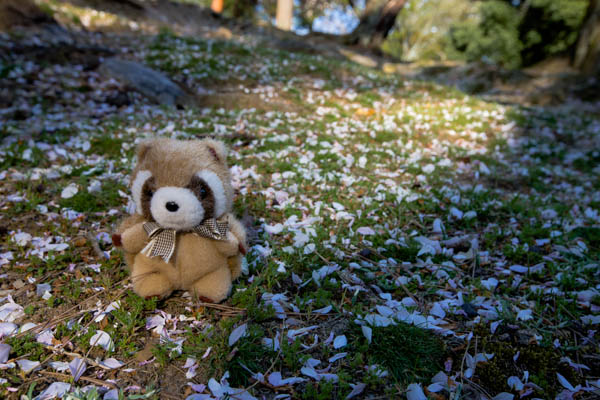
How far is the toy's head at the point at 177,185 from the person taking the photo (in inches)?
80.4

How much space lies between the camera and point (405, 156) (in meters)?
5.99

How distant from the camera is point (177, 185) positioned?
2.12m

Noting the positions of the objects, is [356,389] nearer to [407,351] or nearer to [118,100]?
[407,351]

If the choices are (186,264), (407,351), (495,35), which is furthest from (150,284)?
(495,35)

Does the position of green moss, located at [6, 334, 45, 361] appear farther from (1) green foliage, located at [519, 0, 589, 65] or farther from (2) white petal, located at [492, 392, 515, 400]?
(1) green foliage, located at [519, 0, 589, 65]

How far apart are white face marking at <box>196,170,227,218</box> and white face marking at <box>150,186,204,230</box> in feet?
0.43

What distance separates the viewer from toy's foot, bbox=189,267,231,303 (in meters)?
2.41

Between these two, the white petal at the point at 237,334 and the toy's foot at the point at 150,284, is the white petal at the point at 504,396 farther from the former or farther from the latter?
the toy's foot at the point at 150,284

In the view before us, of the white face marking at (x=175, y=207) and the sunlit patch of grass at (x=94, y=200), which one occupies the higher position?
the white face marking at (x=175, y=207)

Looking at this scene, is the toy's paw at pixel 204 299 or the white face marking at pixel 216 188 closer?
the white face marking at pixel 216 188

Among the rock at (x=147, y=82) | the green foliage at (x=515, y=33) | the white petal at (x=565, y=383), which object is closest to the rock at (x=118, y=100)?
the rock at (x=147, y=82)

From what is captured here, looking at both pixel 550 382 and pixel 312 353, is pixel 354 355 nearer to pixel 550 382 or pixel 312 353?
pixel 312 353

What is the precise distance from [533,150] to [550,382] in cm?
648

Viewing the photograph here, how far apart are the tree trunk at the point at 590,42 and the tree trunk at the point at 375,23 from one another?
9.54 m
